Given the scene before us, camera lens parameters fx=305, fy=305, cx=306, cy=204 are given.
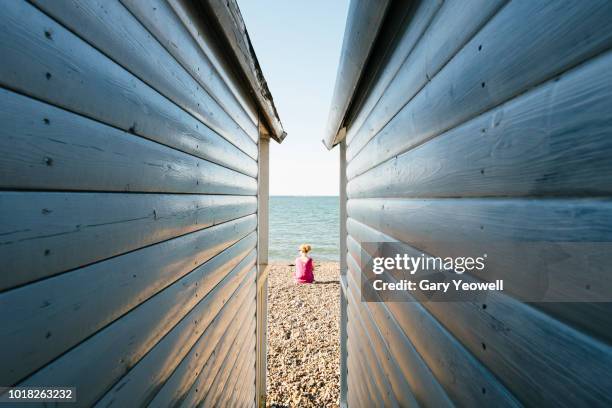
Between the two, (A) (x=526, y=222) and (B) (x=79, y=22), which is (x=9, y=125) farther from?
(A) (x=526, y=222)

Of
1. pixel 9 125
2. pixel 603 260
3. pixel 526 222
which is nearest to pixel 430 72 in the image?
pixel 526 222

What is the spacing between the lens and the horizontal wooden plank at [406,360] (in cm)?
99

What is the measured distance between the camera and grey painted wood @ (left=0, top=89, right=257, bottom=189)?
0.55m

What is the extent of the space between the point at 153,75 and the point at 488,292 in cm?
124

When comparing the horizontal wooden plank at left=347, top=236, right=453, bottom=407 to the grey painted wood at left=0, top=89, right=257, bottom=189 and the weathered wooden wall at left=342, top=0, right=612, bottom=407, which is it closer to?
the weathered wooden wall at left=342, top=0, right=612, bottom=407

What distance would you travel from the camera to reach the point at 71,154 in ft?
2.29

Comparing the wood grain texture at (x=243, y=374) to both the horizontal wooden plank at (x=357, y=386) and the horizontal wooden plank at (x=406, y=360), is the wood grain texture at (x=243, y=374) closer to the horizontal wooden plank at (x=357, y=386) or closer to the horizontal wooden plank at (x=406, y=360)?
the horizontal wooden plank at (x=357, y=386)

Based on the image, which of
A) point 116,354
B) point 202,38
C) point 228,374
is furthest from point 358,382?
point 202,38

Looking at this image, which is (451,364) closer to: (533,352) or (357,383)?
(533,352)

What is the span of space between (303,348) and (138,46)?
5703mm

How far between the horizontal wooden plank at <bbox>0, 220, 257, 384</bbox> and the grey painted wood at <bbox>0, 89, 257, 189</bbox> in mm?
209

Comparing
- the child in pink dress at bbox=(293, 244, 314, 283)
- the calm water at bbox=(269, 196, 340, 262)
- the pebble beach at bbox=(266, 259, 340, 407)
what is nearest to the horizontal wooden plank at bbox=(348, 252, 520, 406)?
the pebble beach at bbox=(266, 259, 340, 407)

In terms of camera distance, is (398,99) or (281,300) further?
(281,300)

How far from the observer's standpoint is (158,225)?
114 cm
